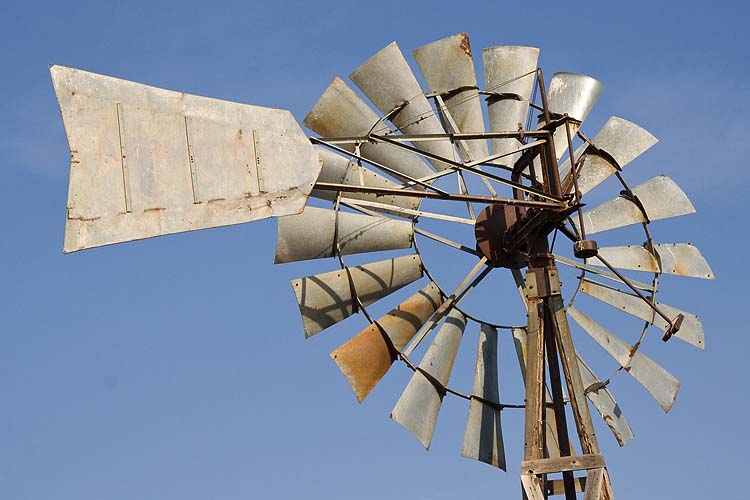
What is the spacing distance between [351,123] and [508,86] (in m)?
1.95

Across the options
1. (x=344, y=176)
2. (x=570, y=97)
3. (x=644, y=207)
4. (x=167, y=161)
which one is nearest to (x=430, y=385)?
(x=344, y=176)

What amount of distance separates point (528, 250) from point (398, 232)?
1400 millimetres

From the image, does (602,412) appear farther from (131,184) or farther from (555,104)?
(131,184)

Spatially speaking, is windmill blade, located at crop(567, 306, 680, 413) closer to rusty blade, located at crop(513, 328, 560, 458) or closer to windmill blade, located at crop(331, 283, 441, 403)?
rusty blade, located at crop(513, 328, 560, 458)

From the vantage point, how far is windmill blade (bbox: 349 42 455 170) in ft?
45.4

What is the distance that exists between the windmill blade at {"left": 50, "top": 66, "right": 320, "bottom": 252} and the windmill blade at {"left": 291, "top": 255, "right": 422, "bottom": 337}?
211 cm

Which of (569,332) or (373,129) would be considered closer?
(569,332)

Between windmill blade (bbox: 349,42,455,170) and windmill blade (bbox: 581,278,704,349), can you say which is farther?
windmill blade (bbox: 581,278,704,349)

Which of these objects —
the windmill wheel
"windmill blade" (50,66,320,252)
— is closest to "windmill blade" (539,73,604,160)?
the windmill wheel

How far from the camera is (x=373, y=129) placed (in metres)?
13.8

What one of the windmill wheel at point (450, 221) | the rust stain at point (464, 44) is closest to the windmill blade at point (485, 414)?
the windmill wheel at point (450, 221)

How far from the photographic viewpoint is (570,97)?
48.0 ft

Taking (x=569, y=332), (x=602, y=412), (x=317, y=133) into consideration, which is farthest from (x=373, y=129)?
(x=602, y=412)

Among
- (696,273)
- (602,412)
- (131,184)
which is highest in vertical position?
(131,184)
